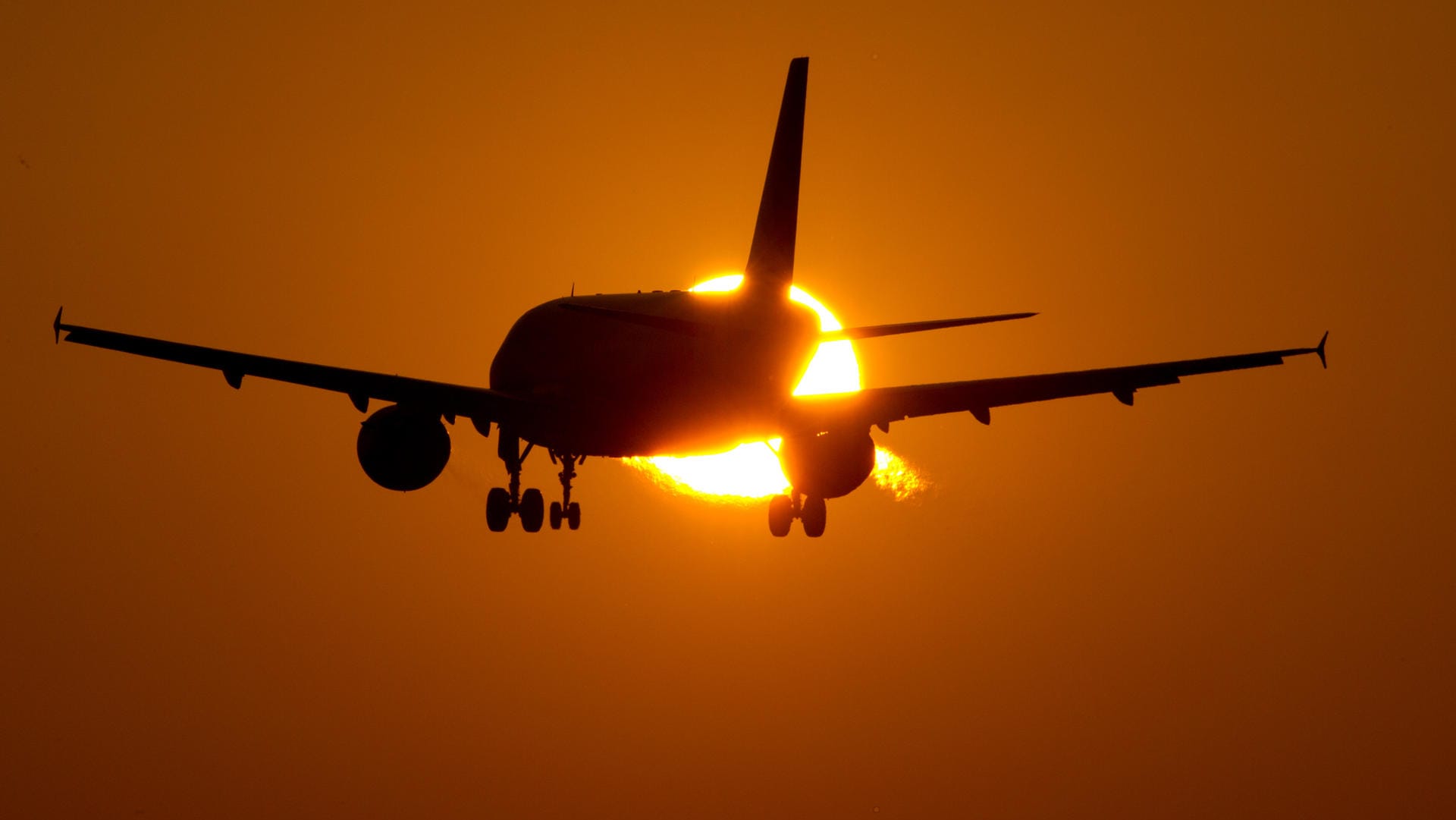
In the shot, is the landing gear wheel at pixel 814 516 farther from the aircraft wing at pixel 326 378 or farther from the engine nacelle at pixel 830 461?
the aircraft wing at pixel 326 378

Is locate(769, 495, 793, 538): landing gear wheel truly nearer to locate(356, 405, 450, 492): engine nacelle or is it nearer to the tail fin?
the tail fin

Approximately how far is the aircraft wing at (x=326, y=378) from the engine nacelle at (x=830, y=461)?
7.39 metres

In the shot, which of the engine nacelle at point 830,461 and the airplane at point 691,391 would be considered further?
the engine nacelle at point 830,461

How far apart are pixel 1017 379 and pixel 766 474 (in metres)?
10.9

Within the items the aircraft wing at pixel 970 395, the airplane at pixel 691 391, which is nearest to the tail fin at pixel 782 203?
the airplane at pixel 691 391

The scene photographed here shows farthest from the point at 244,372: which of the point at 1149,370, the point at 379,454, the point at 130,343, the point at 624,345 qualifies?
the point at 1149,370

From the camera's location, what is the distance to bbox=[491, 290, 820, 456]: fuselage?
178 ft

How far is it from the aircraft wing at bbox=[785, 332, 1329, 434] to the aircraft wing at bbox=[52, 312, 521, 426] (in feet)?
24.5

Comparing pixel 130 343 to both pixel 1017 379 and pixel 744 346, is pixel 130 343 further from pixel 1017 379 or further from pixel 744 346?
pixel 1017 379

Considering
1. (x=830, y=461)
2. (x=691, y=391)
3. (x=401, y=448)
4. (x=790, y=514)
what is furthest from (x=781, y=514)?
(x=401, y=448)

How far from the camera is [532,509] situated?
5906 centimetres

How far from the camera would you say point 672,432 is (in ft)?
180

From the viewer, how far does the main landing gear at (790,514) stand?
59.6 meters

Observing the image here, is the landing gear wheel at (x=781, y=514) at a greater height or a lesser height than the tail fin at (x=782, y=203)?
lesser
